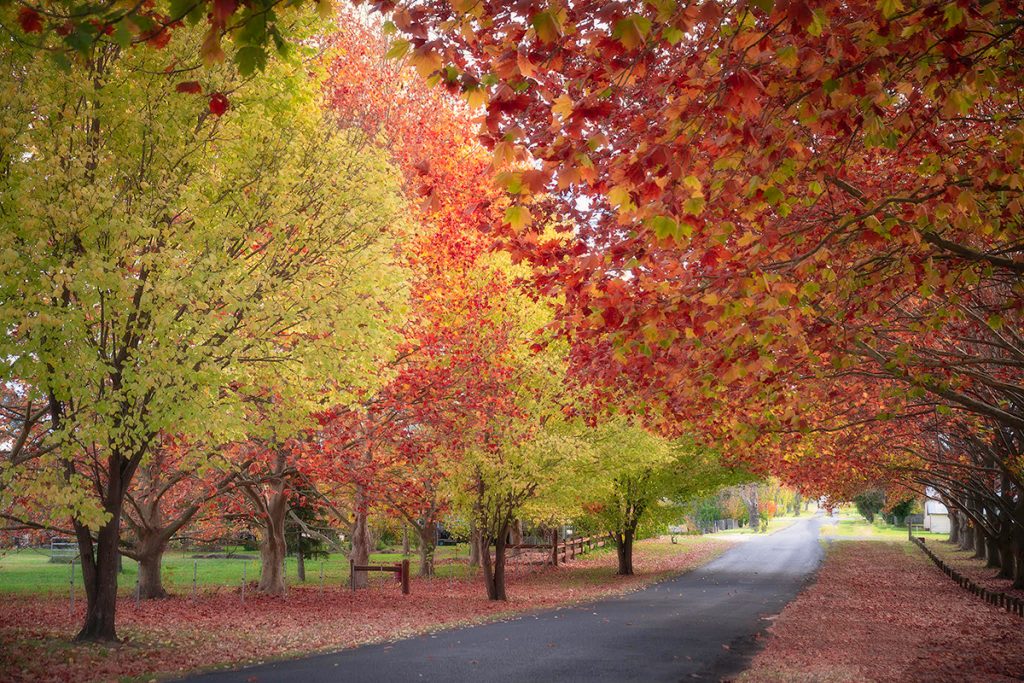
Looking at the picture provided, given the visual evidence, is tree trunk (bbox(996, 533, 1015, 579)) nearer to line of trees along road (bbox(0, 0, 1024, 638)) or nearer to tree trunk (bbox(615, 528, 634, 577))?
line of trees along road (bbox(0, 0, 1024, 638))

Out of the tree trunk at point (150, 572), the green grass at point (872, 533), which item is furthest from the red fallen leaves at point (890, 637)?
the green grass at point (872, 533)

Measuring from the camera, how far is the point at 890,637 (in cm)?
1525

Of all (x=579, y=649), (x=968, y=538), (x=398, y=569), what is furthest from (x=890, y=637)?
(x=968, y=538)

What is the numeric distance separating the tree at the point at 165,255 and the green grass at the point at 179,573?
11.3 metres

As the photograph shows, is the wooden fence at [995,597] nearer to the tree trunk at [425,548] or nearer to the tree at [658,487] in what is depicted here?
the tree at [658,487]

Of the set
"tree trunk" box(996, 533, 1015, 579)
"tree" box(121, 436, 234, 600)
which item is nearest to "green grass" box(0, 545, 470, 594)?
"tree" box(121, 436, 234, 600)

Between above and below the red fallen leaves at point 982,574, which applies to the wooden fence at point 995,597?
above

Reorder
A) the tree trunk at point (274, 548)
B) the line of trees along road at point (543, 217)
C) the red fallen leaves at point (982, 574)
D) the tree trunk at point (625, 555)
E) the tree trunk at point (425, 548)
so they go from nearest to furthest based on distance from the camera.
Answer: the line of trees along road at point (543, 217), the tree trunk at point (274, 548), the red fallen leaves at point (982, 574), the tree trunk at point (425, 548), the tree trunk at point (625, 555)

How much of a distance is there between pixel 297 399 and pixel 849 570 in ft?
91.9

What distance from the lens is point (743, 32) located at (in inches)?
250

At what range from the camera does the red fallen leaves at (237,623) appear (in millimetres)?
11812

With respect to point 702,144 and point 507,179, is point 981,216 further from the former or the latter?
point 507,179

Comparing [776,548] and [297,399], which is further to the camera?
[776,548]

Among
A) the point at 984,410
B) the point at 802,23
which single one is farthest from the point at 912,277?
the point at 802,23
